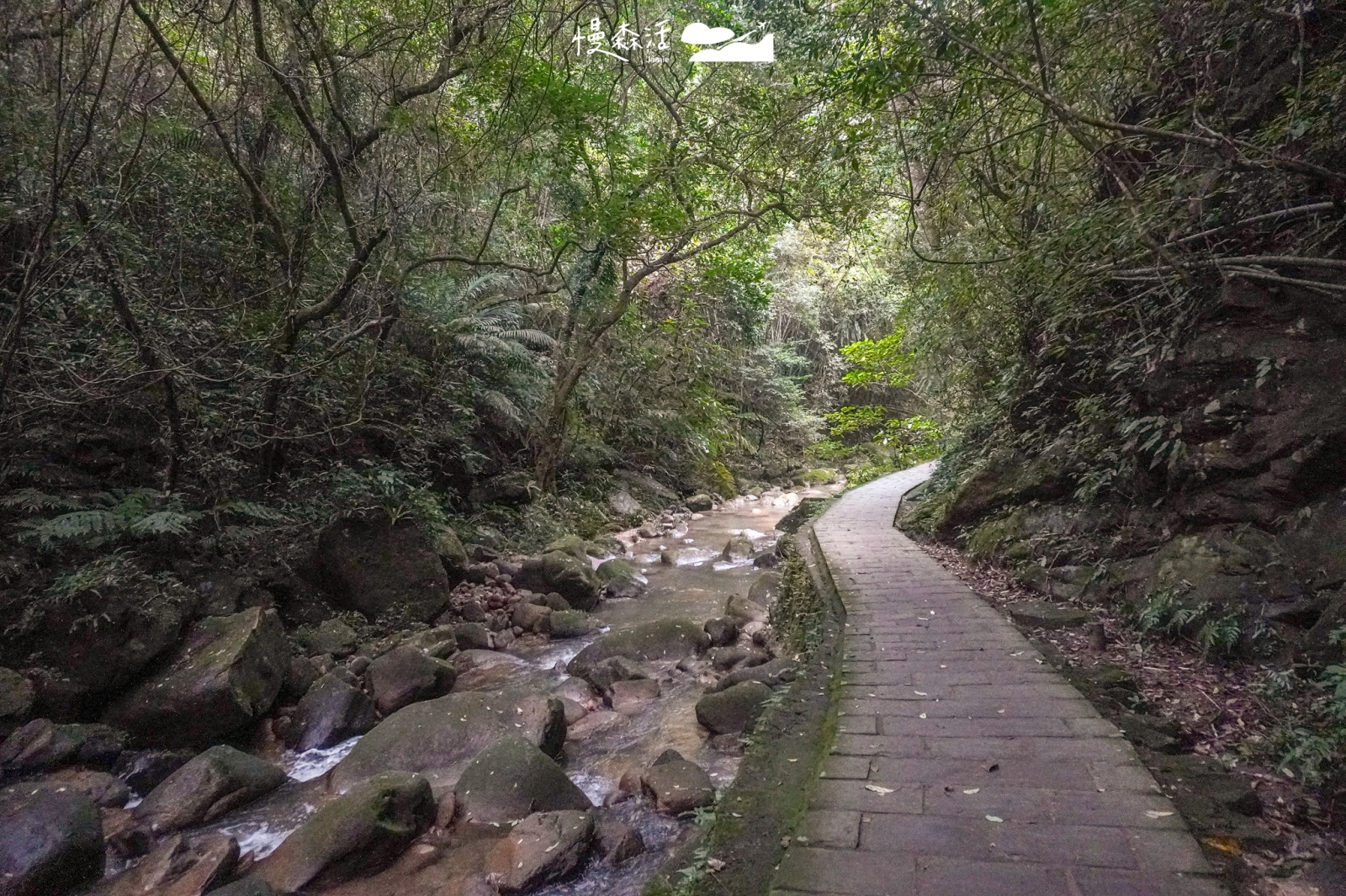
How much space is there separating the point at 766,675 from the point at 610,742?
1273mm

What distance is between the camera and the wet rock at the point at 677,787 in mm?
3650

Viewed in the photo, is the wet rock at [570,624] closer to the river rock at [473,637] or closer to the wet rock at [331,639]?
the river rock at [473,637]

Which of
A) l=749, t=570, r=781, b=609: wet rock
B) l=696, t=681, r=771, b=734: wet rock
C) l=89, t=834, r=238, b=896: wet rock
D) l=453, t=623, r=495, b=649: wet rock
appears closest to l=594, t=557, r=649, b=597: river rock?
l=749, t=570, r=781, b=609: wet rock

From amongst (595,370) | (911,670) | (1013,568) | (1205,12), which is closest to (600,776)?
(911,670)

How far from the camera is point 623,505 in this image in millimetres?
13430

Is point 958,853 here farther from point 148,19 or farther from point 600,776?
point 148,19

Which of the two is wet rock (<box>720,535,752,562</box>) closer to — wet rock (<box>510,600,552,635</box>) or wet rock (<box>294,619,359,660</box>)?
wet rock (<box>510,600,552,635</box>)

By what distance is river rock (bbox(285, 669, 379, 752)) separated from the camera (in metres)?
4.75

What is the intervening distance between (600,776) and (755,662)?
1.77 m

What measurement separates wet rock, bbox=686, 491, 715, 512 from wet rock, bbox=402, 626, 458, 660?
923cm

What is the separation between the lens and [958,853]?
2.03 m

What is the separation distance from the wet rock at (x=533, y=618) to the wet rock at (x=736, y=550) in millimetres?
3758

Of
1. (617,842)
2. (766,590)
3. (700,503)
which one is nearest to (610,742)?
(617,842)

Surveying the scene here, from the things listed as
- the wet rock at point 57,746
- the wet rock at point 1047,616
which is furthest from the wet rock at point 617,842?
the wet rock at point 57,746
